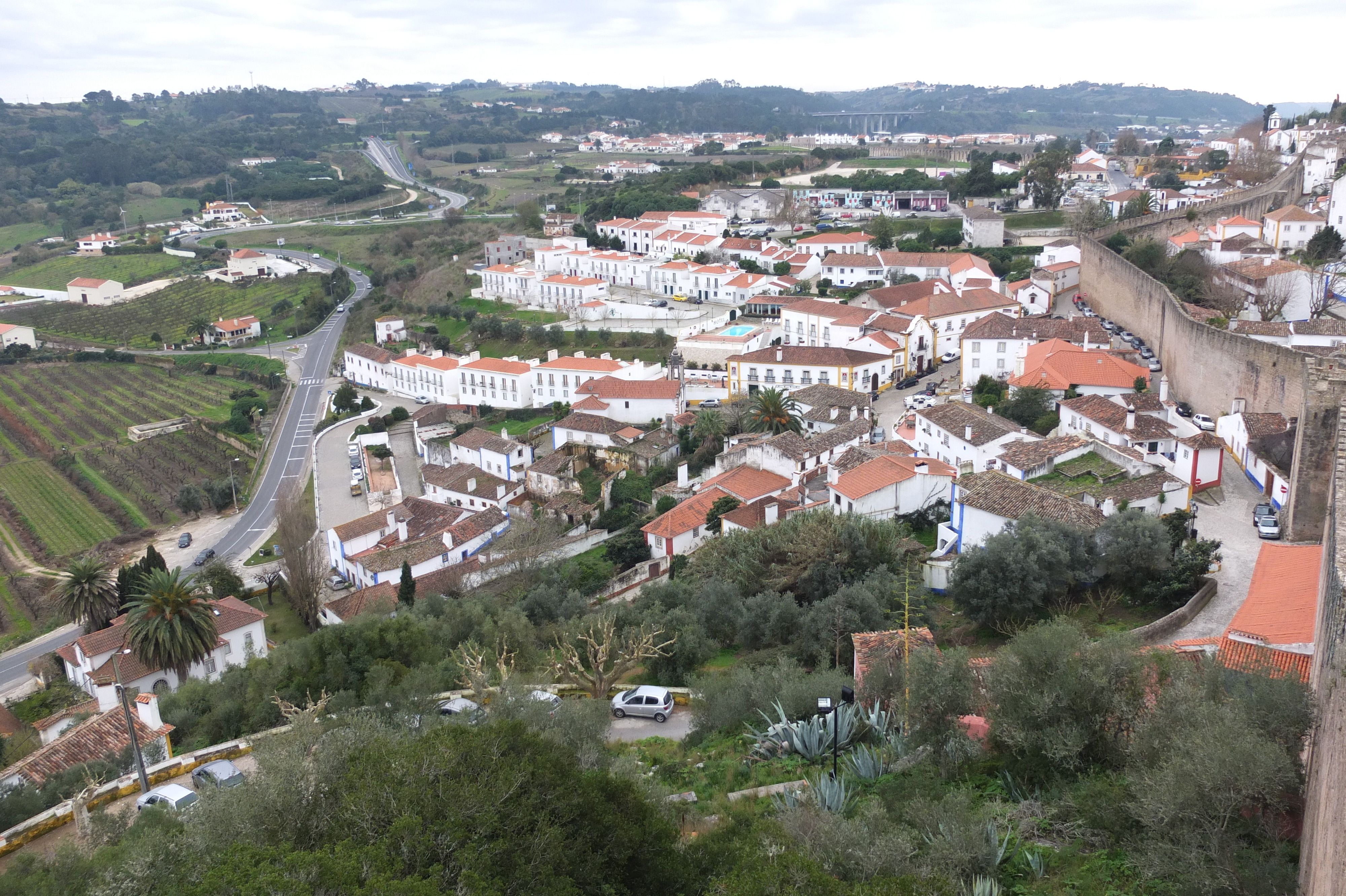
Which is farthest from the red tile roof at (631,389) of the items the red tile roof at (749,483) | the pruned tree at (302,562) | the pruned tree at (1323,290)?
the pruned tree at (1323,290)

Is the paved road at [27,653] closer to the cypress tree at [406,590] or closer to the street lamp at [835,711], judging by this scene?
the cypress tree at [406,590]

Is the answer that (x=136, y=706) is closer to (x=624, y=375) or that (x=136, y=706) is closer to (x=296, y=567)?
(x=296, y=567)

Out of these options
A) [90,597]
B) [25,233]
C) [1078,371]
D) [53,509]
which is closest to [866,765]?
[1078,371]

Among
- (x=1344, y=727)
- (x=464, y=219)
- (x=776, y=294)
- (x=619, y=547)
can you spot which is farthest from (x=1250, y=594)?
(x=464, y=219)

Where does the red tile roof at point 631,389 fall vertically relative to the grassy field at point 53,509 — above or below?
above

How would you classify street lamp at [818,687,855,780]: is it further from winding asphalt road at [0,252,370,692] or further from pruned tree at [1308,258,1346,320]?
pruned tree at [1308,258,1346,320]

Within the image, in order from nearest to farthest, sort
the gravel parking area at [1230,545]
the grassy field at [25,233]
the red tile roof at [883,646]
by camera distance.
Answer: the red tile roof at [883,646]
the gravel parking area at [1230,545]
the grassy field at [25,233]
